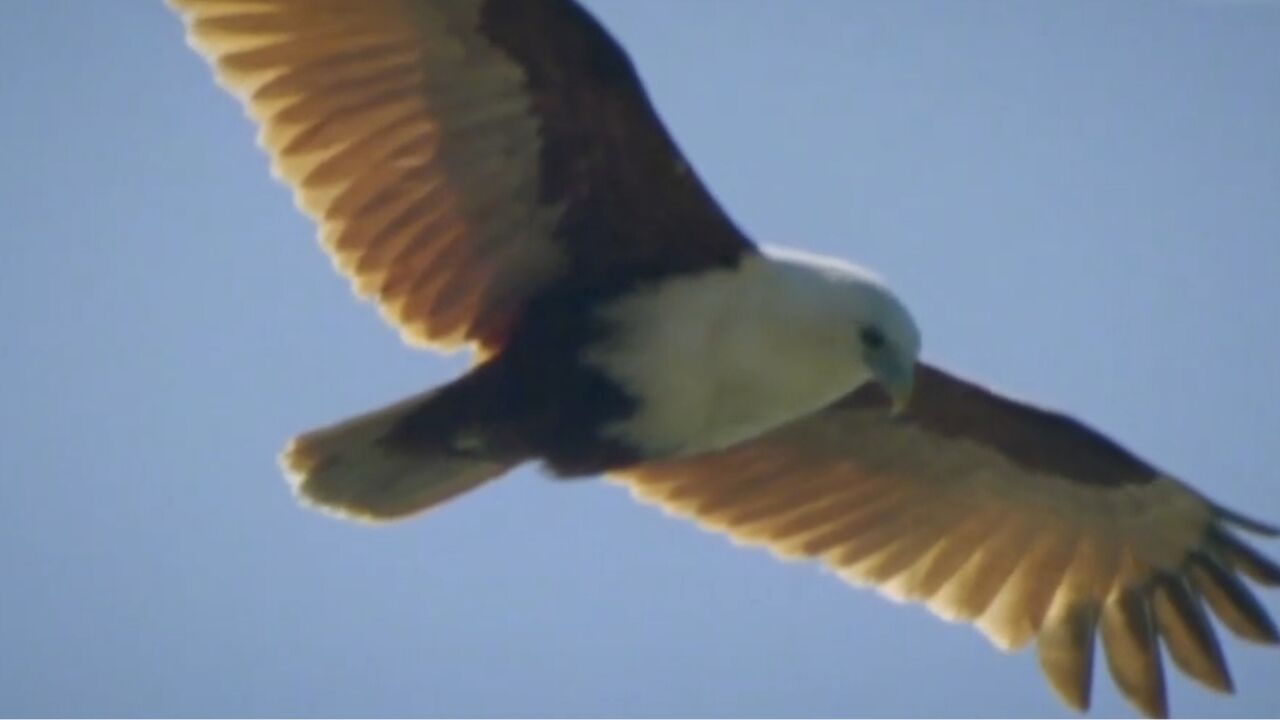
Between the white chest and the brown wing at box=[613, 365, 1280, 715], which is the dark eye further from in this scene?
the brown wing at box=[613, 365, 1280, 715]

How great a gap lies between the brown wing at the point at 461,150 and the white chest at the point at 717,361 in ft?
0.36

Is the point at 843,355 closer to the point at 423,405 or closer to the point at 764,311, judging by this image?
the point at 764,311

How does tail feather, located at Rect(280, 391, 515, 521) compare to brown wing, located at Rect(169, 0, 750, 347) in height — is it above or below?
below

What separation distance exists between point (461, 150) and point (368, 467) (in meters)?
0.86

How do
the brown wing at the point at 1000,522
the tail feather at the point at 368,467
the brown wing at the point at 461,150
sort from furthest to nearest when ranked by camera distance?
the brown wing at the point at 1000,522 < the tail feather at the point at 368,467 < the brown wing at the point at 461,150

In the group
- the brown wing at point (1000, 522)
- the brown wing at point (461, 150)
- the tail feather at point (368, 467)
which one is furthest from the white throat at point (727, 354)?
the brown wing at point (1000, 522)

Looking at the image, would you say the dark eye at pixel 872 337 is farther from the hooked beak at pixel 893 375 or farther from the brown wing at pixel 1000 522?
the brown wing at pixel 1000 522

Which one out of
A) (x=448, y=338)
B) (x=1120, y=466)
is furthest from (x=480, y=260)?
(x=1120, y=466)

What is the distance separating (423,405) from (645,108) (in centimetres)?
97

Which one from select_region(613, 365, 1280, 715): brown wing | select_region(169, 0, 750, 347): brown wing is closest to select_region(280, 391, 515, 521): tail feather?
select_region(169, 0, 750, 347): brown wing

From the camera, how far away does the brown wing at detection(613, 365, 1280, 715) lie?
25.9ft

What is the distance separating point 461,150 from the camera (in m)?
7.10

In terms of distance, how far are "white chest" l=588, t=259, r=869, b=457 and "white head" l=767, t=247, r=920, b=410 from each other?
2 cm

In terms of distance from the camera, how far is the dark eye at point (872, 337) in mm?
6891
